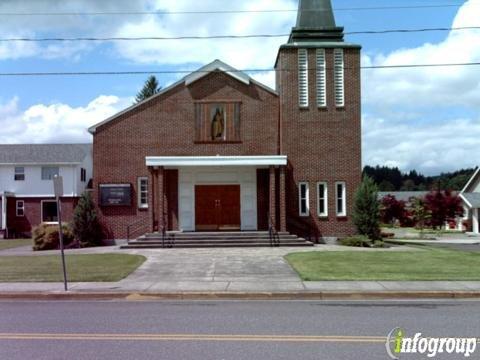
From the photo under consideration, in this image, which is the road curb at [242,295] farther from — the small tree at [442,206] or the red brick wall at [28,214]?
the small tree at [442,206]

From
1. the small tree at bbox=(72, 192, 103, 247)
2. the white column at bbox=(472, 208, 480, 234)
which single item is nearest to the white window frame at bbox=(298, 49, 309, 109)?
the small tree at bbox=(72, 192, 103, 247)

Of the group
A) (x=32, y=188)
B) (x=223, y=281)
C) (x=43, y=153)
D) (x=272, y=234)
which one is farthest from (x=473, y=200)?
(x=223, y=281)

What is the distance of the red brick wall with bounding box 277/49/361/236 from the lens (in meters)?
30.0

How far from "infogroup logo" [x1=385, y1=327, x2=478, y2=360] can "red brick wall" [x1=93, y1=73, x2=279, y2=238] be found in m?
22.5

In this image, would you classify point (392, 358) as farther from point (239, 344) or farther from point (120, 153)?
point (120, 153)

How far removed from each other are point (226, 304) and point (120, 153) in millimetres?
19098

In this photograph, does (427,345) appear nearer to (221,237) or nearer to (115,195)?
(221,237)

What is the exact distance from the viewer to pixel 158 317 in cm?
1083

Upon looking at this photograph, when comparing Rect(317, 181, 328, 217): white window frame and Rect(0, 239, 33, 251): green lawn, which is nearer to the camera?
Rect(317, 181, 328, 217): white window frame

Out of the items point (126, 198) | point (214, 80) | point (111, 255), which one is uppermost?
point (214, 80)

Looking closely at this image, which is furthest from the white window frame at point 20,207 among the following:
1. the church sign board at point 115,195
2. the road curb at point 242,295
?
the road curb at point 242,295

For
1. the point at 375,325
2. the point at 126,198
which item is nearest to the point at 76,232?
the point at 126,198

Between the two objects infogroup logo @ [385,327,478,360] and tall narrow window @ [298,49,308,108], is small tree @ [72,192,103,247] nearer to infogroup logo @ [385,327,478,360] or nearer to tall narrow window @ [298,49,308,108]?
tall narrow window @ [298,49,308,108]

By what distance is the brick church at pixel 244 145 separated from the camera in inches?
1183
